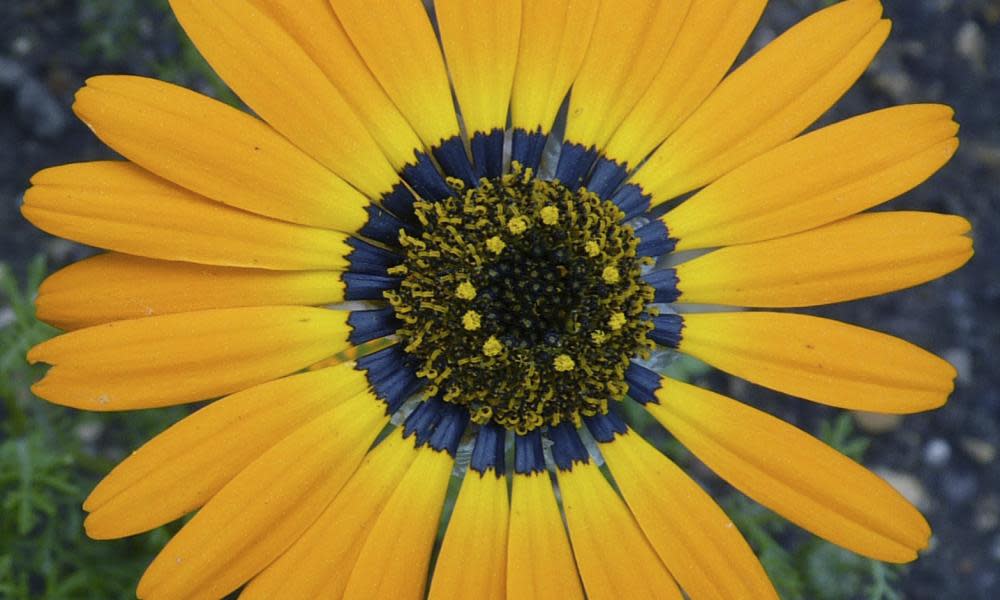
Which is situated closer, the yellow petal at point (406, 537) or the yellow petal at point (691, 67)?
the yellow petal at point (406, 537)

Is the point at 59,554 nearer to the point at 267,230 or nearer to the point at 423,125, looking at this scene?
the point at 267,230

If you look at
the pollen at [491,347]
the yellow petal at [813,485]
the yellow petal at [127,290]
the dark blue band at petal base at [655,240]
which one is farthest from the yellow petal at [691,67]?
the yellow petal at [127,290]

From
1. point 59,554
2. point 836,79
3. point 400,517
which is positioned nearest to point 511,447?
point 400,517

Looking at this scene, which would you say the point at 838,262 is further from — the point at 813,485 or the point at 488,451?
the point at 488,451

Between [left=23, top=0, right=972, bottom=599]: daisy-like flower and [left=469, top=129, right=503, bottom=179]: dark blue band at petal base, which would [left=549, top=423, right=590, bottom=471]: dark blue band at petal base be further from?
[left=469, top=129, right=503, bottom=179]: dark blue band at petal base

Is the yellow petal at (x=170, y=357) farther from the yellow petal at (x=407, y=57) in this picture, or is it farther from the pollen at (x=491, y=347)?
the yellow petal at (x=407, y=57)

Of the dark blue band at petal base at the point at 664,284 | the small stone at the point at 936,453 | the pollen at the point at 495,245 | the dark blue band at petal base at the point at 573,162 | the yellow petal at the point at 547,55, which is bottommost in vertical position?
the small stone at the point at 936,453
